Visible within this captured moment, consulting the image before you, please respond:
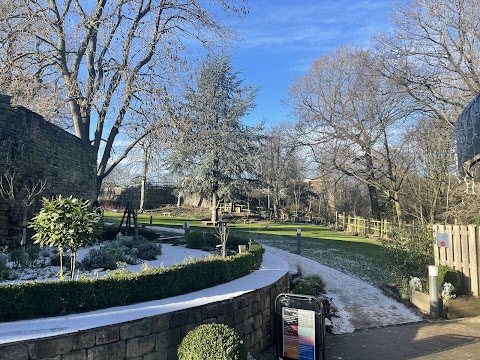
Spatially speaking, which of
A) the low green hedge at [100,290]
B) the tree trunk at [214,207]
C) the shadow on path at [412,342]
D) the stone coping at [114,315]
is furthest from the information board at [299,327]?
the tree trunk at [214,207]

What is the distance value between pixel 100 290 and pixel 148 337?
0.83 meters

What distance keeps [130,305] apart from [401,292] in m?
6.72

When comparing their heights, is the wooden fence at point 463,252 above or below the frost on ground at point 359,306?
above

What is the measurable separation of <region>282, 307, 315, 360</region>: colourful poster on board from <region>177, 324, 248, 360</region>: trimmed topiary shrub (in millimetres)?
1271

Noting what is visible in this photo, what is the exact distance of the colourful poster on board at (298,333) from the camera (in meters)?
4.73

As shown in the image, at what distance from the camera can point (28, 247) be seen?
800cm

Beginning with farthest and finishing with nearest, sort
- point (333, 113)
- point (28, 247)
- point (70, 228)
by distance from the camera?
point (333, 113)
point (28, 247)
point (70, 228)

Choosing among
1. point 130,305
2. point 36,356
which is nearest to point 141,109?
point 130,305

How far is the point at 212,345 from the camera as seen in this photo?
368cm

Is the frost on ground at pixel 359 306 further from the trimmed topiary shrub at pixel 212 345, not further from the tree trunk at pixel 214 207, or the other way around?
the tree trunk at pixel 214 207

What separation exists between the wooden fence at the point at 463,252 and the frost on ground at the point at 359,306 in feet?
4.52

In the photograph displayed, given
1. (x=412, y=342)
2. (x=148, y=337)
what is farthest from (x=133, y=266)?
(x=412, y=342)

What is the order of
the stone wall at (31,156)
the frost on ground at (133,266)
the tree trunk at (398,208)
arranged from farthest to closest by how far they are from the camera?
the tree trunk at (398,208)
the stone wall at (31,156)
the frost on ground at (133,266)

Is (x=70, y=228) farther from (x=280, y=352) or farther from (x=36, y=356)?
(x=280, y=352)
